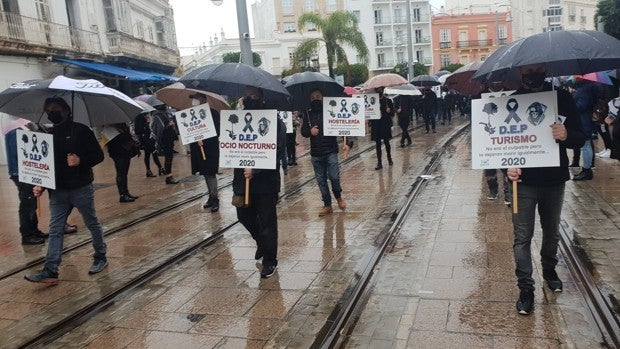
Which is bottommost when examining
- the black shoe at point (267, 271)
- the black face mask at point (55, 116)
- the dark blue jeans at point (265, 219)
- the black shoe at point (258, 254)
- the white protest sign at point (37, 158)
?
the black shoe at point (267, 271)

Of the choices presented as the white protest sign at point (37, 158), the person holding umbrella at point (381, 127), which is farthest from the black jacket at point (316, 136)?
the person holding umbrella at point (381, 127)

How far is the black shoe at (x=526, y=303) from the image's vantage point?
4.33 m

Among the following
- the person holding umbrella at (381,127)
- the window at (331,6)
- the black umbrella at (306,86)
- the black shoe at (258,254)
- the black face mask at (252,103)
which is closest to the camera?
the black face mask at (252,103)

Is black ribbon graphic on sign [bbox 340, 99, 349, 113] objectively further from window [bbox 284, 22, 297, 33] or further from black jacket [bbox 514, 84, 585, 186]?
window [bbox 284, 22, 297, 33]

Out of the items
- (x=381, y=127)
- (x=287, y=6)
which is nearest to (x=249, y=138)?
(x=381, y=127)

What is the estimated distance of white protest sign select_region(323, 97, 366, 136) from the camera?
882 centimetres

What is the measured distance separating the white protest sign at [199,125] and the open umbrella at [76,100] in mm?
2010

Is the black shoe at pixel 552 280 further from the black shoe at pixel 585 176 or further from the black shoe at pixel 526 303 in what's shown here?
the black shoe at pixel 585 176

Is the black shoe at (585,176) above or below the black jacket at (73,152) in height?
below

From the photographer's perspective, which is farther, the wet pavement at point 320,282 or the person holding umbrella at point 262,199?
the person holding umbrella at point 262,199

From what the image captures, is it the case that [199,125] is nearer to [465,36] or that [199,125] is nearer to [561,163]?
[561,163]

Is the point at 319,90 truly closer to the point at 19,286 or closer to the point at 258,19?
the point at 19,286

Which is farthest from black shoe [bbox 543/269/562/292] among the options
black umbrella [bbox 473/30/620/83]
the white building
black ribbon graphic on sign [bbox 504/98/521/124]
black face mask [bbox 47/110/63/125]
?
the white building

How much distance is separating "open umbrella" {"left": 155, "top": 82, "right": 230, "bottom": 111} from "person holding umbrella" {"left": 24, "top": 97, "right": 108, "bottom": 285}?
117 inches
